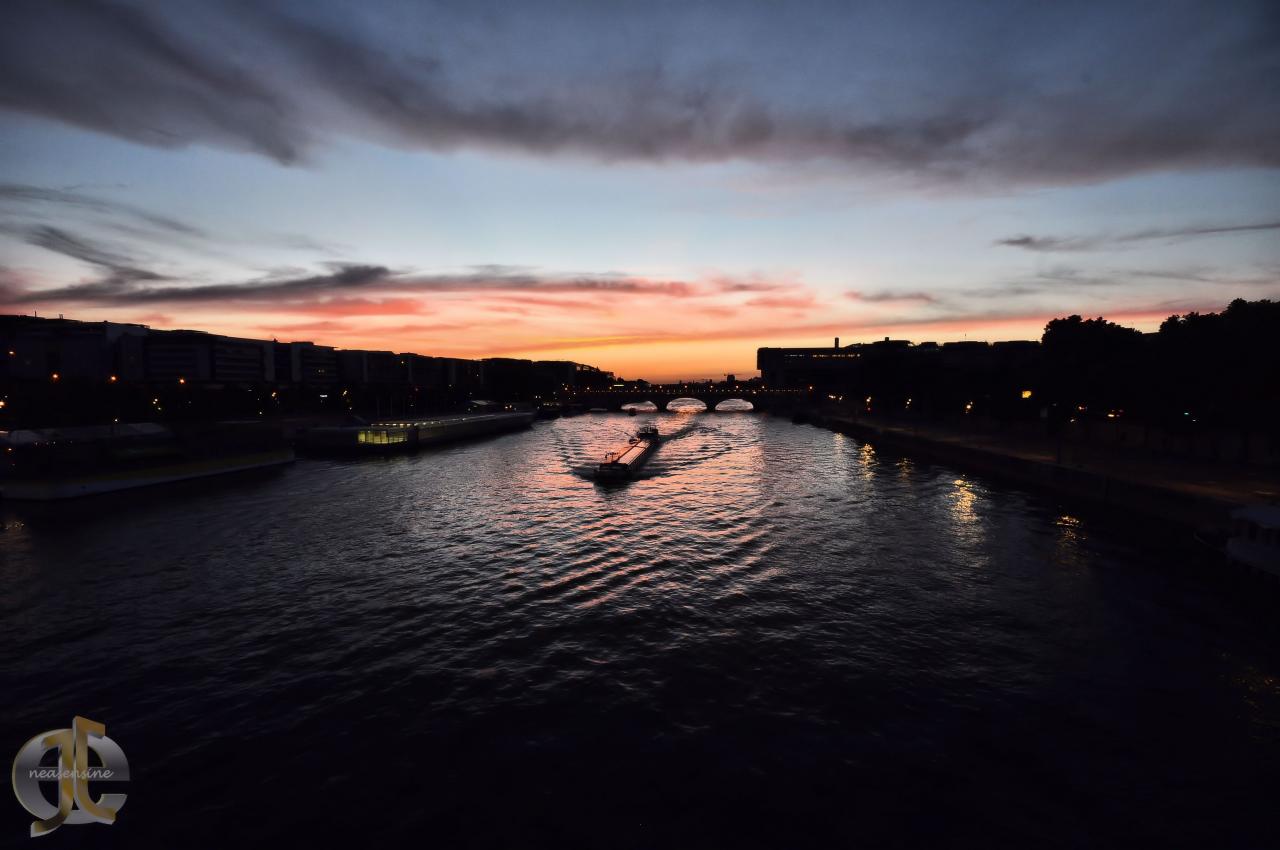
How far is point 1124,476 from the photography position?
51.0 metres

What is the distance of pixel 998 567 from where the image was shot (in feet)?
113

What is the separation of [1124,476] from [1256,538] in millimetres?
22681

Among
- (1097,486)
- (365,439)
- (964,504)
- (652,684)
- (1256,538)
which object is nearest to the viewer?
(652,684)

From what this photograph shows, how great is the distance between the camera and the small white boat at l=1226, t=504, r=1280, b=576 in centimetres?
2950

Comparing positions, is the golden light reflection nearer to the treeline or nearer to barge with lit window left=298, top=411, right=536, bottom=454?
the treeline

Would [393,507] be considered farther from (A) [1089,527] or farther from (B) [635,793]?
(A) [1089,527]

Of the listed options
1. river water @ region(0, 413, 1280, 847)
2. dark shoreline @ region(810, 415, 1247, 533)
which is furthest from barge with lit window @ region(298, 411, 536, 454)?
dark shoreline @ region(810, 415, 1247, 533)

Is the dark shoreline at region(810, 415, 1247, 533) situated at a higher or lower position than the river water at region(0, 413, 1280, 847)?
higher

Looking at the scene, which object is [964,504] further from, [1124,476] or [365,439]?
[365,439]

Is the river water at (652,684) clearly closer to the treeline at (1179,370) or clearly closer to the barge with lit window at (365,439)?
the treeline at (1179,370)

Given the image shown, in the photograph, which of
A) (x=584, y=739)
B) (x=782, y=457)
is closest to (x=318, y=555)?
(x=584, y=739)

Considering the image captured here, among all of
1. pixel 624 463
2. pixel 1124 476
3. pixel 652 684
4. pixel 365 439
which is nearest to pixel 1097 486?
pixel 1124 476

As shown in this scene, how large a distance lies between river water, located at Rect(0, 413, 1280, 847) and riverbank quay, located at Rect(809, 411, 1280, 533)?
2.95 meters

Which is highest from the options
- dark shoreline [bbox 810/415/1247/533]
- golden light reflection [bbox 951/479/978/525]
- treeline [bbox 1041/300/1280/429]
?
treeline [bbox 1041/300/1280/429]
